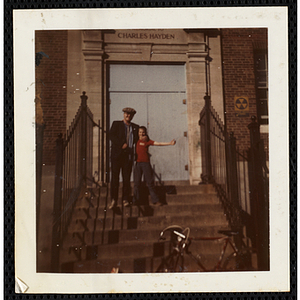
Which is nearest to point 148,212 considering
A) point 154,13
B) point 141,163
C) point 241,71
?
point 141,163

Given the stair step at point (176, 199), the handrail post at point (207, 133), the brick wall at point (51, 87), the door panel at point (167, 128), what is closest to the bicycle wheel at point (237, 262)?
the stair step at point (176, 199)

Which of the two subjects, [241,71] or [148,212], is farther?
[241,71]

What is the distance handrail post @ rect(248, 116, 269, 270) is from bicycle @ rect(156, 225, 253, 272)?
0.16 meters

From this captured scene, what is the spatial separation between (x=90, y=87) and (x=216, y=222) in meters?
2.59

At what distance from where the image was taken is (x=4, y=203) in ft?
7.59

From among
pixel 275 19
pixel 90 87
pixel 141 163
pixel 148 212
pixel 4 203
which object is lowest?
pixel 148 212

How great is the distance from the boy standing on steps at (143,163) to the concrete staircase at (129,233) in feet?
0.54

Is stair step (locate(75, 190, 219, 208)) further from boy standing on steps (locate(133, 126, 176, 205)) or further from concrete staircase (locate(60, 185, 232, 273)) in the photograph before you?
boy standing on steps (locate(133, 126, 176, 205))

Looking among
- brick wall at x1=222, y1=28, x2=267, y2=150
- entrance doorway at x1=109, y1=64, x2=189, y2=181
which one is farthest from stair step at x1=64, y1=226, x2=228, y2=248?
brick wall at x1=222, y1=28, x2=267, y2=150

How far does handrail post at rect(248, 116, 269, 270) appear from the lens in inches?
92.1

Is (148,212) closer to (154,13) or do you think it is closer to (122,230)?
(122,230)

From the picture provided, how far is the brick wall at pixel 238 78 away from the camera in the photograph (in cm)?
249

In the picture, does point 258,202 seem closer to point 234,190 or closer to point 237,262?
point 234,190

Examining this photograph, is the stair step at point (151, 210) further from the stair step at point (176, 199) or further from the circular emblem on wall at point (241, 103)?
the circular emblem on wall at point (241, 103)
